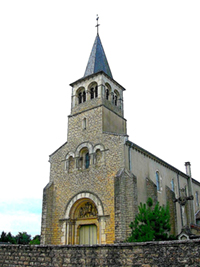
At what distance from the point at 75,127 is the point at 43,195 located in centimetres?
632

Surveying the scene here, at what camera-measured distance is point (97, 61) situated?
2711cm

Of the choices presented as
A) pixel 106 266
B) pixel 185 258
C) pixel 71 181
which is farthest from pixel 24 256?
pixel 71 181

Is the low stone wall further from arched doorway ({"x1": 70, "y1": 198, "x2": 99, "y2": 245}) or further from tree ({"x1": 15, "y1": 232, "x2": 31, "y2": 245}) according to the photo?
tree ({"x1": 15, "y1": 232, "x2": 31, "y2": 245})

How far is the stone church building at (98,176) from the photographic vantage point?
60.5 ft

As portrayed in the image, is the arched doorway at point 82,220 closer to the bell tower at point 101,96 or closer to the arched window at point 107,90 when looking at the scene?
the bell tower at point 101,96

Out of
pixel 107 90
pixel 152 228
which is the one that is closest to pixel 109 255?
pixel 152 228

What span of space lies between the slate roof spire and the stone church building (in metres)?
0.37

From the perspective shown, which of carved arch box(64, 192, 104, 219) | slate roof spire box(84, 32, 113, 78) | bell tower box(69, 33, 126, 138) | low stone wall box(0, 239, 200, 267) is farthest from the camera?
slate roof spire box(84, 32, 113, 78)

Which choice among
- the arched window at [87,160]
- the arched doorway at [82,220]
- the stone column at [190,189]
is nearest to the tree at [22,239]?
the arched doorway at [82,220]

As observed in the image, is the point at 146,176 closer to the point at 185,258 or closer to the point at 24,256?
the point at 24,256

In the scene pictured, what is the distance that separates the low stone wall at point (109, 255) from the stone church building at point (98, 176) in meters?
8.13

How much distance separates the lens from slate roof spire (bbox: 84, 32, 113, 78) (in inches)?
1041

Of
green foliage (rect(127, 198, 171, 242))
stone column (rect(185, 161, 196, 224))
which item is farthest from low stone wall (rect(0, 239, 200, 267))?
stone column (rect(185, 161, 196, 224))

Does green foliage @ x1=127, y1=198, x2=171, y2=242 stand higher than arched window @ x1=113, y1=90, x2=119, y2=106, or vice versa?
arched window @ x1=113, y1=90, x2=119, y2=106
